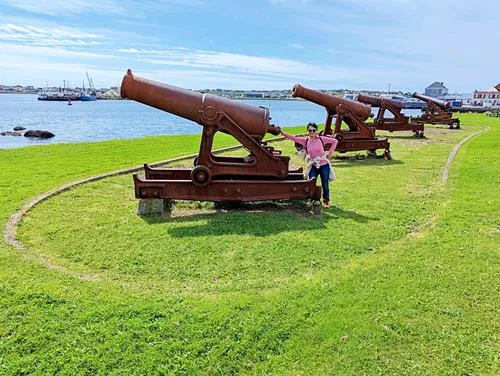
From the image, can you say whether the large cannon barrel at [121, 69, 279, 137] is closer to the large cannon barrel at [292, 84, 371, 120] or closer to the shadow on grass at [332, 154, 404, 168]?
the large cannon barrel at [292, 84, 371, 120]

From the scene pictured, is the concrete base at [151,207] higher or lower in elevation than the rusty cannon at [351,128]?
lower

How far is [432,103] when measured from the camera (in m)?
26.3

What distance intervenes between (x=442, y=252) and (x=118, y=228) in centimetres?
395

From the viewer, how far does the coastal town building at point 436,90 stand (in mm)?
157250

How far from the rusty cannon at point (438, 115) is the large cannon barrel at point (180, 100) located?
2119 cm

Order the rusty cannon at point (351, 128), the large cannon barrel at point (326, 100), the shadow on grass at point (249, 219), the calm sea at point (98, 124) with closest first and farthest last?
the shadow on grass at point (249, 219) → the large cannon barrel at point (326, 100) → the rusty cannon at point (351, 128) → the calm sea at point (98, 124)

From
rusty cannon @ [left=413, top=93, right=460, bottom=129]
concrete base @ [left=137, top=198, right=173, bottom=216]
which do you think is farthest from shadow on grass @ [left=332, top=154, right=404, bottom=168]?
rusty cannon @ [left=413, top=93, right=460, bottom=129]

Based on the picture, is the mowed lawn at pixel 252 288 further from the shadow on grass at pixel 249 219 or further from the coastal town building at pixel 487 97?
the coastal town building at pixel 487 97

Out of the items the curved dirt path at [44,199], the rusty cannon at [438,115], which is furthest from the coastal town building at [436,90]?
the curved dirt path at [44,199]

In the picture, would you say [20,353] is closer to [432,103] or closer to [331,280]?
[331,280]

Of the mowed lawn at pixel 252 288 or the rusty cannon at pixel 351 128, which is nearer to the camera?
the mowed lawn at pixel 252 288


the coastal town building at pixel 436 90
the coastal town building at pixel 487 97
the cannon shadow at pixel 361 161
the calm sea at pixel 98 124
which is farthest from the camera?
the coastal town building at pixel 436 90

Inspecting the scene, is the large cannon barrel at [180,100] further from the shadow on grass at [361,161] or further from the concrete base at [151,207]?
the shadow on grass at [361,161]

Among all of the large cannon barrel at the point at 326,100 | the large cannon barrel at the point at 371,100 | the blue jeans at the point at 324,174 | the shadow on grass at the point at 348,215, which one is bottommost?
the shadow on grass at the point at 348,215
